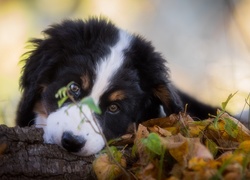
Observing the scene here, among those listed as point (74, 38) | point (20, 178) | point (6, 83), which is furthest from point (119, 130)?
point (6, 83)

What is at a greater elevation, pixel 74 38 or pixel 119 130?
pixel 74 38

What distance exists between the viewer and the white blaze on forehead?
9.29 ft

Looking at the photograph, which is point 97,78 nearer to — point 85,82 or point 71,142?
point 85,82

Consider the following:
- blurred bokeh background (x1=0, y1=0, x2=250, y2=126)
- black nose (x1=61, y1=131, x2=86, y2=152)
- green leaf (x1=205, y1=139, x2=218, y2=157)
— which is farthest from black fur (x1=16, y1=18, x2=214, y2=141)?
blurred bokeh background (x1=0, y1=0, x2=250, y2=126)

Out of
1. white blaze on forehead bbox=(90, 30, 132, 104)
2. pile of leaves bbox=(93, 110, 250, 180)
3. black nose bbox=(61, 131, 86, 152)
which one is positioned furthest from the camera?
white blaze on forehead bbox=(90, 30, 132, 104)

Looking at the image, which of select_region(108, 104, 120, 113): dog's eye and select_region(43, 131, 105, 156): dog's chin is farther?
select_region(108, 104, 120, 113): dog's eye

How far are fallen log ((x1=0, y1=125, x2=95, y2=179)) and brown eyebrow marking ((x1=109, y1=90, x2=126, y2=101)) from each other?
2.01 feet

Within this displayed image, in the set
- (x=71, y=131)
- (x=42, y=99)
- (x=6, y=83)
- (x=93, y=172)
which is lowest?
(x=93, y=172)

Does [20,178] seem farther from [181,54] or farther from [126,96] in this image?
[181,54]

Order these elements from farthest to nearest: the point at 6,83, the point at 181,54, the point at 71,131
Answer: the point at 181,54, the point at 6,83, the point at 71,131

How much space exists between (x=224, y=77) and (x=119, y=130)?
2064mm

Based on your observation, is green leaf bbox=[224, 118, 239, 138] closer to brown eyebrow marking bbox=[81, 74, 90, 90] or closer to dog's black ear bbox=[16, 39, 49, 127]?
brown eyebrow marking bbox=[81, 74, 90, 90]

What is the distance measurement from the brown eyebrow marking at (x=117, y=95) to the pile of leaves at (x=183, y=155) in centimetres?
40

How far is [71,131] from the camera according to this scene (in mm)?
2494
